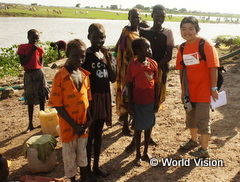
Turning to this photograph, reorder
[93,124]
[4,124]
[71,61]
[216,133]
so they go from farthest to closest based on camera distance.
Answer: [4,124] < [216,133] < [93,124] < [71,61]

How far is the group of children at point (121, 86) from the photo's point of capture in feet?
8.45

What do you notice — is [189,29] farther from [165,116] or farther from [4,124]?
[4,124]

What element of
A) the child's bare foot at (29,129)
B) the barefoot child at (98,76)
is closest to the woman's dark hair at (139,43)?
the barefoot child at (98,76)

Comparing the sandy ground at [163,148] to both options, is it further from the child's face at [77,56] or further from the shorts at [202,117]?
the child's face at [77,56]

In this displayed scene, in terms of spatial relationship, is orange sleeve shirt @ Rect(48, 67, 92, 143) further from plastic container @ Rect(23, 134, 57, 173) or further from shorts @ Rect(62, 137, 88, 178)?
plastic container @ Rect(23, 134, 57, 173)

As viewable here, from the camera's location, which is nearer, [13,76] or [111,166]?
[111,166]

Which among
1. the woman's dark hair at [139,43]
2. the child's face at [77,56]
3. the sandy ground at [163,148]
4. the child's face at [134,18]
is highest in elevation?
the child's face at [134,18]

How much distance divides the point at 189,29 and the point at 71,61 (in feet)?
5.04

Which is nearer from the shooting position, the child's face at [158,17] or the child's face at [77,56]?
the child's face at [77,56]

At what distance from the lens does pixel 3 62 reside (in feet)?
28.2

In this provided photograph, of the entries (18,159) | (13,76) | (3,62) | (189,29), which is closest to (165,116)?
(189,29)

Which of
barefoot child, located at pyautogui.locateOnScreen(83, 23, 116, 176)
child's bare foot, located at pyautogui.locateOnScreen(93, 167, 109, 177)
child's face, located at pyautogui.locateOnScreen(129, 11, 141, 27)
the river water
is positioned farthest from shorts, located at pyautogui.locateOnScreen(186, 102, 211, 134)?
the river water

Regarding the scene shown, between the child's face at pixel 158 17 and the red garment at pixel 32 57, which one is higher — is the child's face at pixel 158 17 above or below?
above

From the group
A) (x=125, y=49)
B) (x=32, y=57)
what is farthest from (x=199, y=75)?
(x=32, y=57)
